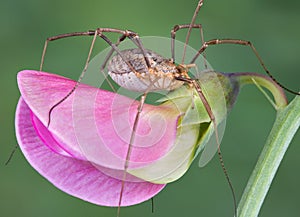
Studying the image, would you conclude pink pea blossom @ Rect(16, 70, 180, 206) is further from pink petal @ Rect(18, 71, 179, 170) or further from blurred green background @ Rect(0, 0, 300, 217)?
blurred green background @ Rect(0, 0, 300, 217)

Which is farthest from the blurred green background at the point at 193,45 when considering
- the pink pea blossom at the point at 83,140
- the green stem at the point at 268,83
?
the pink pea blossom at the point at 83,140

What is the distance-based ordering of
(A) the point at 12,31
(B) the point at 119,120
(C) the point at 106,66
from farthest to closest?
(A) the point at 12,31 → (C) the point at 106,66 → (B) the point at 119,120

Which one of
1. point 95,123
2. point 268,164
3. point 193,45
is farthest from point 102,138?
point 193,45

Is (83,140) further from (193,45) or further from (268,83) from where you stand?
(193,45)

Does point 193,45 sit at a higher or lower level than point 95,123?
lower

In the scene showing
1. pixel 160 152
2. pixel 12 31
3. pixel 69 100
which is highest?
pixel 69 100

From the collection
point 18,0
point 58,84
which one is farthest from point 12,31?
point 58,84

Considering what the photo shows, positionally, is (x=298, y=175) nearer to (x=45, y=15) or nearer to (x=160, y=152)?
(x=45, y=15)
